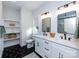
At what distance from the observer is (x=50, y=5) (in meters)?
3.31

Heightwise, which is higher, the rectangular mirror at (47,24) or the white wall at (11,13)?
the white wall at (11,13)

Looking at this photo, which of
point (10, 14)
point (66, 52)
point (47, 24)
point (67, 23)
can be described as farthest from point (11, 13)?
point (66, 52)

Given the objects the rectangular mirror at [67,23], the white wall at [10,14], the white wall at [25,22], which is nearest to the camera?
the rectangular mirror at [67,23]

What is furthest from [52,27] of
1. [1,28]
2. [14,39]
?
[14,39]

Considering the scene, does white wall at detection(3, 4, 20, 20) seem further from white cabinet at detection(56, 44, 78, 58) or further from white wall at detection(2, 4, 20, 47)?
white cabinet at detection(56, 44, 78, 58)

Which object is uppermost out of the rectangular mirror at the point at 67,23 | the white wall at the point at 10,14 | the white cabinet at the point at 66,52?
the white wall at the point at 10,14

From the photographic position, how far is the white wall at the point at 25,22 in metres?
4.79

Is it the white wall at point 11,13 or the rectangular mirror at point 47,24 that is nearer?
the rectangular mirror at point 47,24

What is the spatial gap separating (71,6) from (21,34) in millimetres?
3380

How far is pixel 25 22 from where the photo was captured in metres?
5.02

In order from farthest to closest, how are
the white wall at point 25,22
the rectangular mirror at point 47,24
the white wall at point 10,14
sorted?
the white wall at point 25,22, the white wall at point 10,14, the rectangular mirror at point 47,24

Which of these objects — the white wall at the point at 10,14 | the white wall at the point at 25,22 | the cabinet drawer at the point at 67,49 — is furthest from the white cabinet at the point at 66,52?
the white wall at the point at 10,14

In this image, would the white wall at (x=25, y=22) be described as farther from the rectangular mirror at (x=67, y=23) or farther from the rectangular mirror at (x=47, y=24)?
the rectangular mirror at (x=67, y=23)

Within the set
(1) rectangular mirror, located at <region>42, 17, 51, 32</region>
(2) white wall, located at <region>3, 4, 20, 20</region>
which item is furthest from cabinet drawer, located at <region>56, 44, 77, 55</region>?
(2) white wall, located at <region>3, 4, 20, 20</region>
